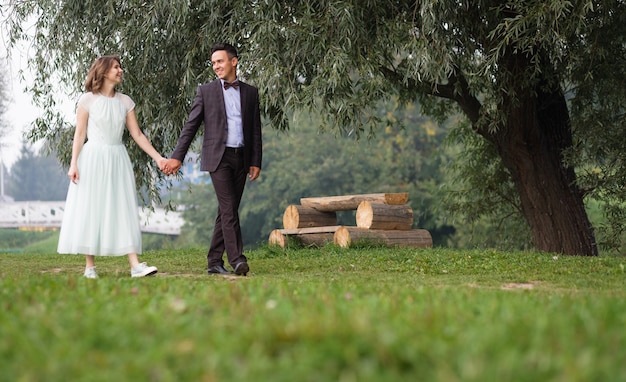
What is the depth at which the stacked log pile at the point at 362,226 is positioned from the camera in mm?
15156

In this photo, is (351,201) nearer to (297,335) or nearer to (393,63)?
(393,63)

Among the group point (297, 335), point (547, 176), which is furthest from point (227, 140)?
point (547, 176)

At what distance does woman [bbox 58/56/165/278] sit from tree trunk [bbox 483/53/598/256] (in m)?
8.13

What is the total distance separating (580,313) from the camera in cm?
440

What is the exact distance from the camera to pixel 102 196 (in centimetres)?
864

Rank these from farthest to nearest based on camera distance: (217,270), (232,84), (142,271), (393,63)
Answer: (393,63)
(217,270)
(232,84)
(142,271)

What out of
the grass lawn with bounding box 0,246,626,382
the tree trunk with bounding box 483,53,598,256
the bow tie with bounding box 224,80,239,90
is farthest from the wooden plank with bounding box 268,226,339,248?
the grass lawn with bounding box 0,246,626,382

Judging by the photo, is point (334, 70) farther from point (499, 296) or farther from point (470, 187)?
point (470, 187)

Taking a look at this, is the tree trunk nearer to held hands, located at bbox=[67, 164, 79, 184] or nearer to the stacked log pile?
the stacked log pile

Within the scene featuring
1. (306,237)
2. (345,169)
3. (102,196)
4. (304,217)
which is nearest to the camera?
(102,196)

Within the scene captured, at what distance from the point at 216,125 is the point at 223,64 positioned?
650 millimetres

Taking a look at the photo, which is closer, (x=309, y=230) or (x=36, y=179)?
(x=309, y=230)

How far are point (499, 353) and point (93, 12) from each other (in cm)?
1162

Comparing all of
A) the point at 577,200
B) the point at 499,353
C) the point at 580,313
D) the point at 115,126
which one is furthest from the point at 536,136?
the point at 499,353
